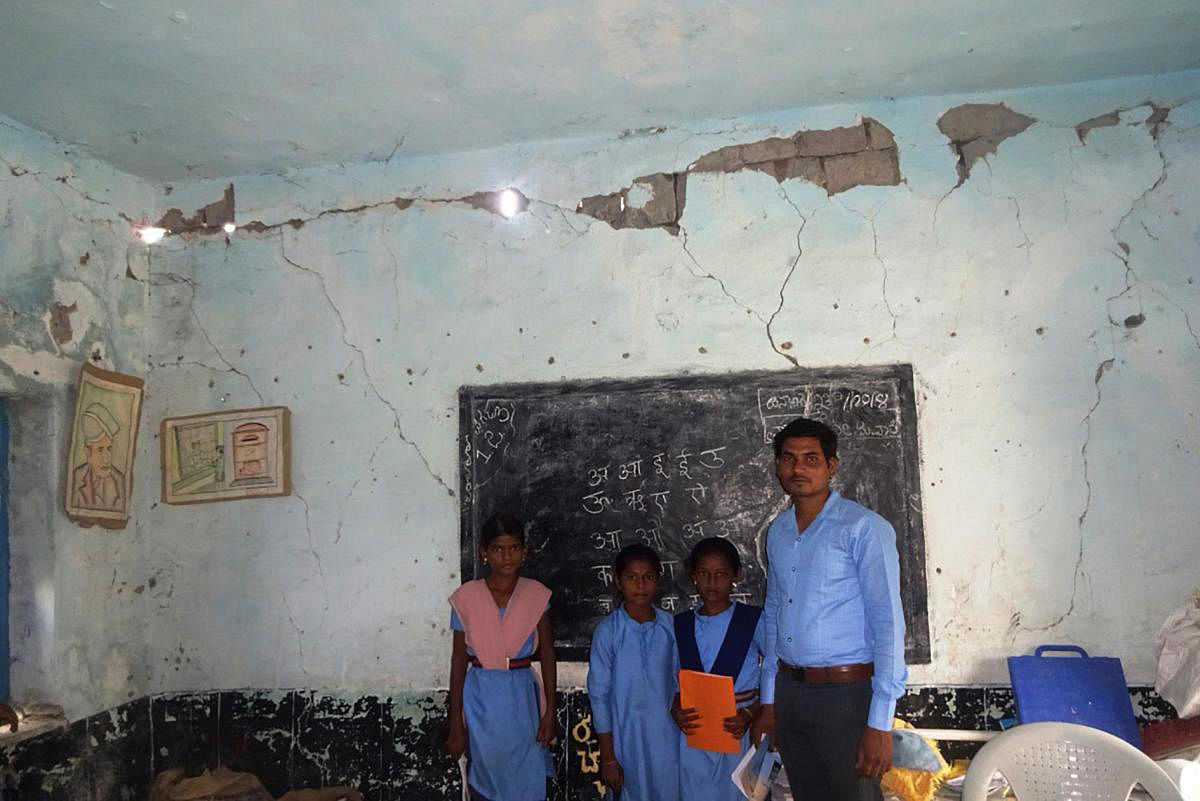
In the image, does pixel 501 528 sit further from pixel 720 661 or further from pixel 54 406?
pixel 54 406

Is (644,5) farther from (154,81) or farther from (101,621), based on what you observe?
(101,621)

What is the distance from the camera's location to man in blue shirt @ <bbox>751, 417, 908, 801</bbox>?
2.44 meters

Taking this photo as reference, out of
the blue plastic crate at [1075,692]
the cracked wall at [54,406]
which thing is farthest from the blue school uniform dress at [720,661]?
the cracked wall at [54,406]

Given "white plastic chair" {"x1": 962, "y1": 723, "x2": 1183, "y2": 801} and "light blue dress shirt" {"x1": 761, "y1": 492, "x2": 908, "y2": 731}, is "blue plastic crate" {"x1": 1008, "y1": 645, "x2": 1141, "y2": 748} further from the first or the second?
"white plastic chair" {"x1": 962, "y1": 723, "x2": 1183, "y2": 801}

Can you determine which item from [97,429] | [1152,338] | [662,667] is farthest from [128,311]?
[1152,338]

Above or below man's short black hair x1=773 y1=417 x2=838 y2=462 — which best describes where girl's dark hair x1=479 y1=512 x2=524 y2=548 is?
below

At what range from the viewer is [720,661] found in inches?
116

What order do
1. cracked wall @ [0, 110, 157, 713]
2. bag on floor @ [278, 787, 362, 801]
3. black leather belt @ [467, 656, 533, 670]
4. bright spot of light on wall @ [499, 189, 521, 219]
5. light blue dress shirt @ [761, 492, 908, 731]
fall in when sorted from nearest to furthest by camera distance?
light blue dress shirt @ [761, 492, 908, 731] → black leather belt @ [467, 656, 533, 670] → cracked wall @ [0, 110, 157, 713] → bag on floor @ [278, 787, 362, 801] → bright spot of light on wall @ [499, 189, 521, 219]

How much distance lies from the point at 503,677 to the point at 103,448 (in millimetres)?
2084

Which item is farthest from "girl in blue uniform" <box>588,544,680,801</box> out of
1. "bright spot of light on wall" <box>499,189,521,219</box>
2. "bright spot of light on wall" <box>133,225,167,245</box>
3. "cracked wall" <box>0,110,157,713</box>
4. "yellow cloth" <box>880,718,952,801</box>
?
"bright spot of light on wall" <box>133,225,167,245</box>

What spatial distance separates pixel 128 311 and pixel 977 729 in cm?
400

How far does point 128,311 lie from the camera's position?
13.1ft

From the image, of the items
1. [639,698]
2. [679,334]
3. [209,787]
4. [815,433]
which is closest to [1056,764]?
[815,433]

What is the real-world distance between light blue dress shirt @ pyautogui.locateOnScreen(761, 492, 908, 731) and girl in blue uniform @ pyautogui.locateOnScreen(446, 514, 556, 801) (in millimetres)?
983
